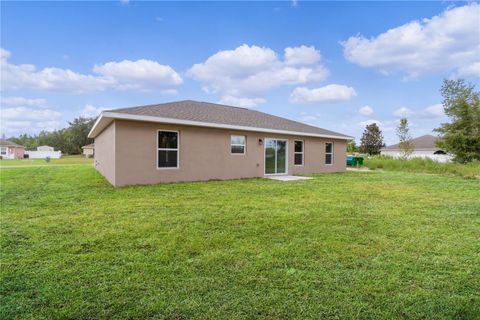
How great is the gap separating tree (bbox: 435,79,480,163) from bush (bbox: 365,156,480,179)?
455 cm

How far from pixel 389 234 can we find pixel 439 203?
3665 mm

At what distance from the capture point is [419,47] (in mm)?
13352

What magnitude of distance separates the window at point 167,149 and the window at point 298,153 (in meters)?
6.86

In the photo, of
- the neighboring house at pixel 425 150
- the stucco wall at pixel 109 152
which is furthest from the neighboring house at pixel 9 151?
the neighboring house at pixel 425 150

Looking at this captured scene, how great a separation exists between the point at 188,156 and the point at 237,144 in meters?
2.54

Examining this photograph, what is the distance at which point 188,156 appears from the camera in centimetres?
1090

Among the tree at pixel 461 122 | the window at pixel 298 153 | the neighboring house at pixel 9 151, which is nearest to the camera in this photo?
the window at pixel 298 153

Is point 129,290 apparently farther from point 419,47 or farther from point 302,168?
point 419,47

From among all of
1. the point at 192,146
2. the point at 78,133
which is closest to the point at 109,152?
the point at 192,146

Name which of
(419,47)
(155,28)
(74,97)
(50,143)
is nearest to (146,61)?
(155,28)

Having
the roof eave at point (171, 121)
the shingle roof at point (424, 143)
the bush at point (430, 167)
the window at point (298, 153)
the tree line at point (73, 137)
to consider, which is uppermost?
the tree line at point (73, 137)

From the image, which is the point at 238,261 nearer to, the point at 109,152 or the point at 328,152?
the point at 109,152

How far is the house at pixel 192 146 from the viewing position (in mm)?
9516

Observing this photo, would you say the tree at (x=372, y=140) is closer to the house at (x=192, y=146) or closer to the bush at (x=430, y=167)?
the bush at (x=430, y=167)
